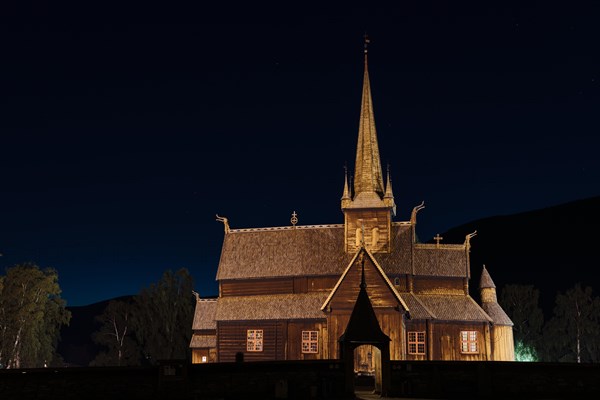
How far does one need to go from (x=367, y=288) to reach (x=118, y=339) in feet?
115

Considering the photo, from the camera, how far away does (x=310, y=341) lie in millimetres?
52812

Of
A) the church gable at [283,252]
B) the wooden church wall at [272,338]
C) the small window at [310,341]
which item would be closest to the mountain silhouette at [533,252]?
the church gable at [283,252]

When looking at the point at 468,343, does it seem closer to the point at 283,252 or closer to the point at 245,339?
the point at 283,252

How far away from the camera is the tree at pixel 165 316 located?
238ft

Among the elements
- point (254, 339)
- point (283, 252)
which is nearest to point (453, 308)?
point (283, 252)

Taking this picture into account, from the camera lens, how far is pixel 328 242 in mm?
57594

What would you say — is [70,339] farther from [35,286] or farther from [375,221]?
[375,221]

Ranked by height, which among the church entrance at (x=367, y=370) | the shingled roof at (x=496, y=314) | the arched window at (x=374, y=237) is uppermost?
the arched window at (x=374, y=237)

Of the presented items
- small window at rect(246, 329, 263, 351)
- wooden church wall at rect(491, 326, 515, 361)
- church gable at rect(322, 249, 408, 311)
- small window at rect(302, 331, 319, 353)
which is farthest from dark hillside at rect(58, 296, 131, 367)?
wooden church wall at rect(491, 326, 515, 361)

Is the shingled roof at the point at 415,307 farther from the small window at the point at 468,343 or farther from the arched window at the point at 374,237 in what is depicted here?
the arched window at the point at 374,237

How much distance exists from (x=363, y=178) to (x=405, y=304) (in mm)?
12386

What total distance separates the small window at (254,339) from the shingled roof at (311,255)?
4531mm

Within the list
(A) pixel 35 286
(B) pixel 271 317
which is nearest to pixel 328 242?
(B) pixel 271 317

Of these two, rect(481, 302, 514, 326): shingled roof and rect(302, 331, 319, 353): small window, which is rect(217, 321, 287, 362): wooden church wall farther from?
rect(481, 302, 514, 326): shingled roof
